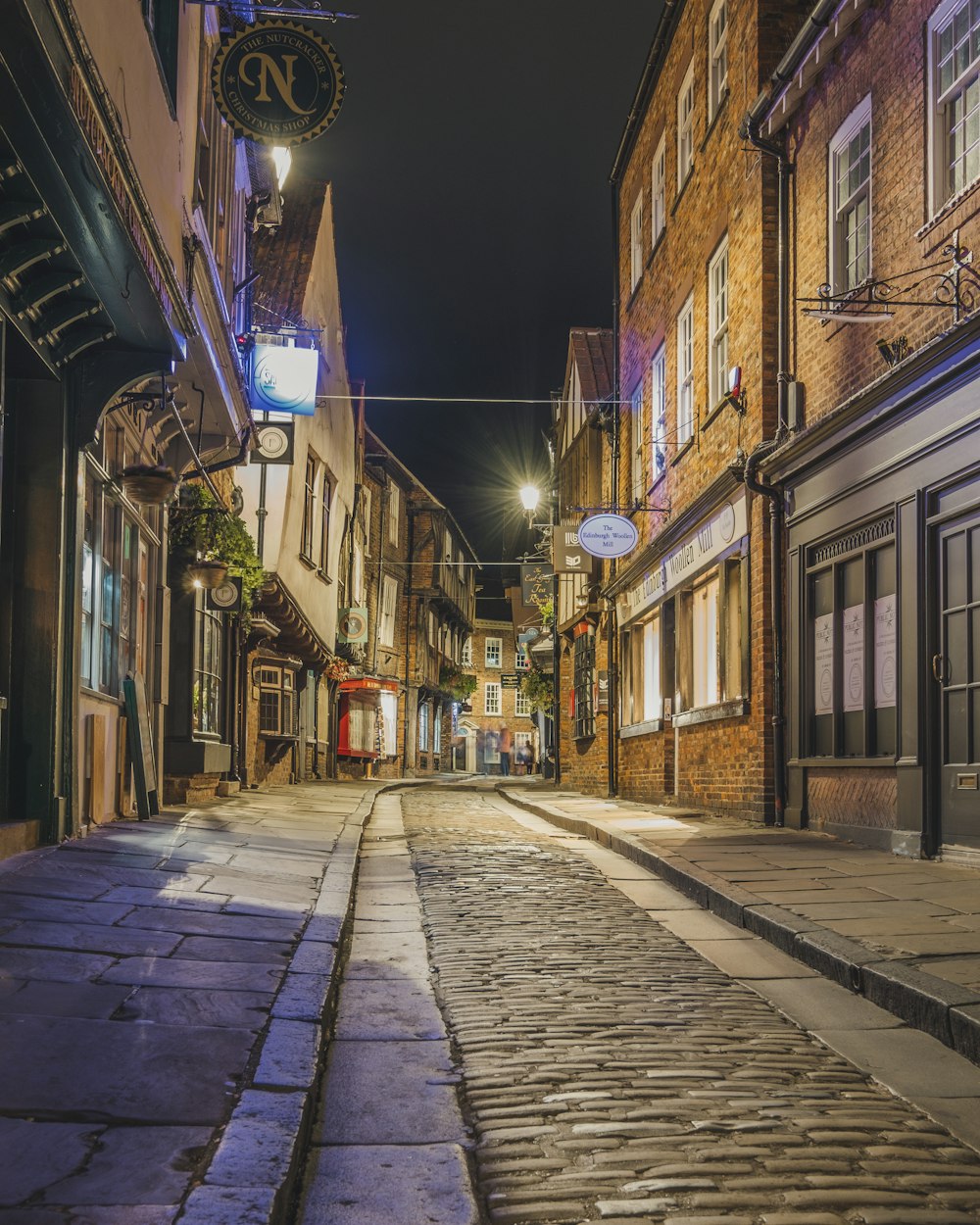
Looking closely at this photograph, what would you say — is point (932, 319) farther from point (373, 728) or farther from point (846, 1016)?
point (373, 728)

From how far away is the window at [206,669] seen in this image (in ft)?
48.1

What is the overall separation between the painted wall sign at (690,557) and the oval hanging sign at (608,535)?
0.56m

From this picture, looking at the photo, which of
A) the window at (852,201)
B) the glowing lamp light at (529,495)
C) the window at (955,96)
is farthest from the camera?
the glowing lamp light at (529,495)

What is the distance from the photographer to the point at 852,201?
37.4 feet

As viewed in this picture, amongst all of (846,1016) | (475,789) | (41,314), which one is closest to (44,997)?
(846,1016)

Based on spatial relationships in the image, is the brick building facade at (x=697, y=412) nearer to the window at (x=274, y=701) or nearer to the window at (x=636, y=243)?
the window at (x=636, y=243)

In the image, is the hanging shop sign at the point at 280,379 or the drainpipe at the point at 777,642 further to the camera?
the hanging shop sign at the point at 280,379

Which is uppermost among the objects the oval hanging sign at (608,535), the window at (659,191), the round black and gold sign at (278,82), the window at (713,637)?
the window at (659,191)

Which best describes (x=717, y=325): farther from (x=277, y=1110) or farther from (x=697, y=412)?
(x=277, y=1110)

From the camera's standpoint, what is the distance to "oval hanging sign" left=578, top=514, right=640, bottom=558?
19.0 metres

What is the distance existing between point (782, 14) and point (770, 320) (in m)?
3.44

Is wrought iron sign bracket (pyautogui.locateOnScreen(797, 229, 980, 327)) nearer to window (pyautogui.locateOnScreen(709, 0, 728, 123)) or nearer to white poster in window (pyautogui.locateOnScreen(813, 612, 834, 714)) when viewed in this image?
white poster in window (pyautogui.locateOnScreen(813, 612, 834, 714))

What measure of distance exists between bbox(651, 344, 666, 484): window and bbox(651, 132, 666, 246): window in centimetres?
187

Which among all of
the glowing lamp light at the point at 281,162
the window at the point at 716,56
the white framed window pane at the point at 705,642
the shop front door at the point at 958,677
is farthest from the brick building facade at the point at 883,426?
the glowing lamp light at the point at 281,162
